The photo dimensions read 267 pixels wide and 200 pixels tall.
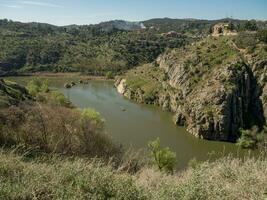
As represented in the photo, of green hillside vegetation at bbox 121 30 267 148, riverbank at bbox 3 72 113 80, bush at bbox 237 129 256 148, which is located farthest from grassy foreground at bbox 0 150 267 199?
riverbank at bbox 3 72 113 80

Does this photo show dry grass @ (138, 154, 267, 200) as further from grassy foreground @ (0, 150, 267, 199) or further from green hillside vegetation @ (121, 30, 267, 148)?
green hillside vegetation @ (121, 30, 267, 148)

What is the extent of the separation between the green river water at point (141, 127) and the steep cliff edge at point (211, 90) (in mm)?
3038

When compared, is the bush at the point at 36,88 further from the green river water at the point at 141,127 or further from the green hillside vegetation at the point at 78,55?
the green hillside vegetation at the point at 78,55

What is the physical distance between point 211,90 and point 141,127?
17.2m

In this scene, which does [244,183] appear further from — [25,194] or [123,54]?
[123,54]

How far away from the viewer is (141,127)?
81375 mm

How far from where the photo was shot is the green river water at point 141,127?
66562 millimetres

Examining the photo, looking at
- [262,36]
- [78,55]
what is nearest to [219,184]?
[262,36]

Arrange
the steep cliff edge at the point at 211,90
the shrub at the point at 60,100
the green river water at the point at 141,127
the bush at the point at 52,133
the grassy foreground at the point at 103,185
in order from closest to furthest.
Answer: the grassy foreground at the point at 103,185 → the bush at the point at 52,133 → the green river water at the point at 141,127 → the shrub at the point at 60,100 → the steep cliff edge at the point at 211,90

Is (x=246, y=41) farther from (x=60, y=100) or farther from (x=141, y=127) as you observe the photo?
(x=60, y=100)

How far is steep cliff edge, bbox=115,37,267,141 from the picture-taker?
256 feet

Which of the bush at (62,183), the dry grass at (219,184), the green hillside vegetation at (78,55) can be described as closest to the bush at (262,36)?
the green hillside vegetation at (78,55)

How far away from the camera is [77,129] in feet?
105

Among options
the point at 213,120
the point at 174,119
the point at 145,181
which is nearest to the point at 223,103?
the point at 213,120
